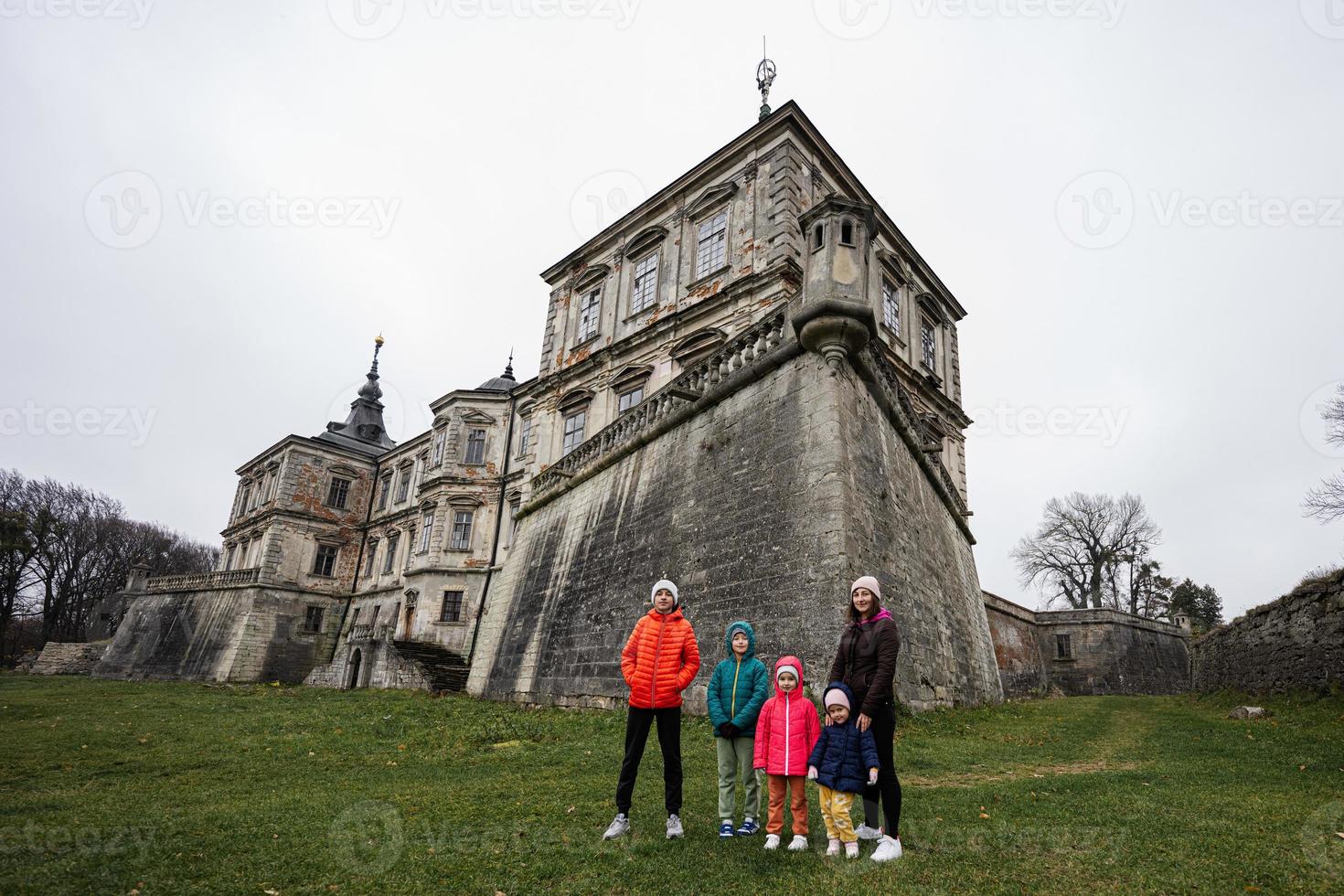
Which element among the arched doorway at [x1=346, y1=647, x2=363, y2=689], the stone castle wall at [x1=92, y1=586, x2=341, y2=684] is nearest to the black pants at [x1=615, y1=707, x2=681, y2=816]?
the arched doorway at [x1=346, y1=647, x2=363, y2=689]

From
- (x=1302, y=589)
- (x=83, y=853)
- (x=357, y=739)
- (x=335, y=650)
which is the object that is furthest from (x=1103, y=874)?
(x=335, y=650)

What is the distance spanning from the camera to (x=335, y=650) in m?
38.0

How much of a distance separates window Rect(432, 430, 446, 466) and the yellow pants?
31.9m

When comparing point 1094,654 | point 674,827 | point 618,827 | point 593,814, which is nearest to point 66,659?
point 593,814

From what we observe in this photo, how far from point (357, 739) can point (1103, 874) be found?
10328 mm

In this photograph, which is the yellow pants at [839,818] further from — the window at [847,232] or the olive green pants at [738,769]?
the window at [847,232]

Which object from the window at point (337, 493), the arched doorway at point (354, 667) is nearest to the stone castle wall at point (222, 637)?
the window at point (337, 493)

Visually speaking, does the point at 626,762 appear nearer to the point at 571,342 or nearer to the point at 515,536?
the point at 515,536

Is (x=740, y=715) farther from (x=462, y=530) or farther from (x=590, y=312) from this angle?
(x=462, y=530)

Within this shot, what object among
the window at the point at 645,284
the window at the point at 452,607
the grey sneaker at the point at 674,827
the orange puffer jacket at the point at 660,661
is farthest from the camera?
the window at the point at 452,607

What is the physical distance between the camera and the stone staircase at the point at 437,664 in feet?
79.3

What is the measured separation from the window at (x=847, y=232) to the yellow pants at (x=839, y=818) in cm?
921

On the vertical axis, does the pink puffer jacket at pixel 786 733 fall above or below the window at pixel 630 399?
below

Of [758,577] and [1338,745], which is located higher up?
[758,577]
